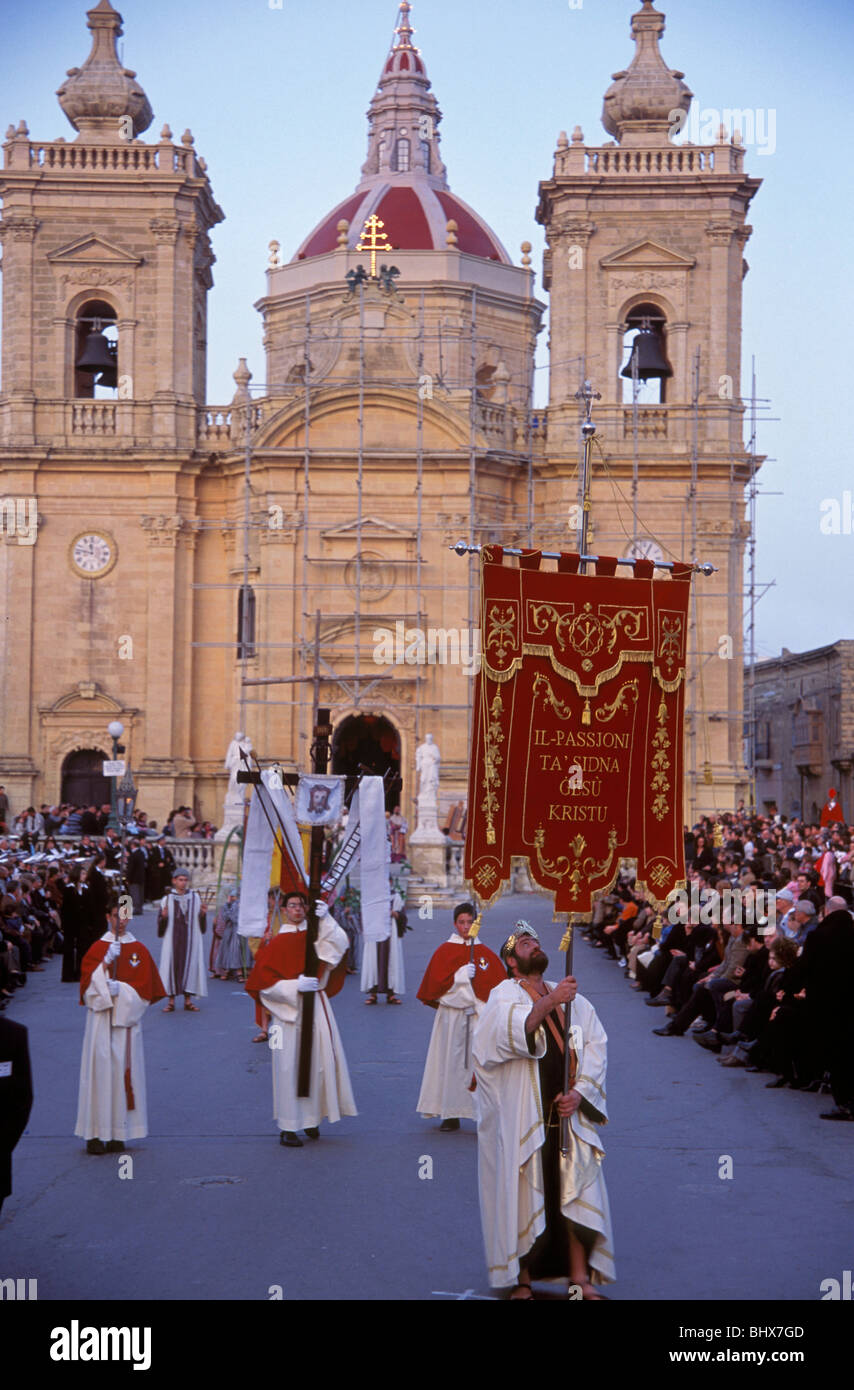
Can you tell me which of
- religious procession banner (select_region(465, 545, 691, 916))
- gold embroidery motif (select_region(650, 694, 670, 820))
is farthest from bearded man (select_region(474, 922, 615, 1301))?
gold embroidery motif (select_region(650, 694, 670, 820))

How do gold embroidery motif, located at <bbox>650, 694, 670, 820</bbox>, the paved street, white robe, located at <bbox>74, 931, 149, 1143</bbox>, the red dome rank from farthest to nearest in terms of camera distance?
the red dome → white robe, located at <bbox>74, 931, 149, 1143</bbox> → gold embroidery motif, located at <bbox>650, 694, 670, 820</bbox> → the paved street

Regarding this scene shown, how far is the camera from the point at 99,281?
37906 millimetres

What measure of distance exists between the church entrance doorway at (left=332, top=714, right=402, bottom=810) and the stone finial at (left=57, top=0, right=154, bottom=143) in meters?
14.1

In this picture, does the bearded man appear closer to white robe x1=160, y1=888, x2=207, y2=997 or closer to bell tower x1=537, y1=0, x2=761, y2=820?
white robe x1=160, y1=888, x2=207, y2=997

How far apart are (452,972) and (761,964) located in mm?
3756

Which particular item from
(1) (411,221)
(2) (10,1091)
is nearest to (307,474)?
(1) (411,221)

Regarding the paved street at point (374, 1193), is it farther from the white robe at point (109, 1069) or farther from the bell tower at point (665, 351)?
the bell tower at point (665, 351)

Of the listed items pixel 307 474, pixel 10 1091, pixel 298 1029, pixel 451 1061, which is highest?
pixel 307 474

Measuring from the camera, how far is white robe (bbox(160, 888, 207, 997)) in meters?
17.9

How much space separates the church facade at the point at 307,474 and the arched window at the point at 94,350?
0.09 m

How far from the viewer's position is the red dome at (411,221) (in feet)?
152

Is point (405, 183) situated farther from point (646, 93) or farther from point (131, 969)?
point (131, 969)

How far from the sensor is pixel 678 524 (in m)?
37.4

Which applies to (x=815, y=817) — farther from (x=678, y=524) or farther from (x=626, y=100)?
(x=626, y=100)
